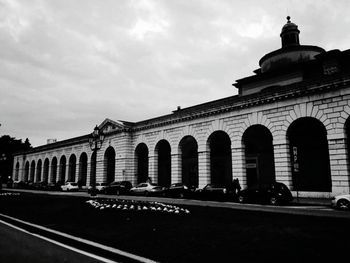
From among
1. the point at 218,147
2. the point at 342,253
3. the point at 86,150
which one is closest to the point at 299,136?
the point at 218,147

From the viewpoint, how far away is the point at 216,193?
22.3 metres

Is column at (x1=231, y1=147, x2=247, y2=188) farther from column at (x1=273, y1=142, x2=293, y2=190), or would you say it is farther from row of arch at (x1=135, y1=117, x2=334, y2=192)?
column at (x1=273, y1=142, x2=293, y2=190)

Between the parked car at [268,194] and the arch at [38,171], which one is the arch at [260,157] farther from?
the arch at [38,171]

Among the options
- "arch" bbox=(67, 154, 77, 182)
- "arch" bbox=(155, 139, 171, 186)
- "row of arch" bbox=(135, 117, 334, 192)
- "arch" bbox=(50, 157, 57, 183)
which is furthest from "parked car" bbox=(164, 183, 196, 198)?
"arch" bbox=(50, 157, 57, 183)

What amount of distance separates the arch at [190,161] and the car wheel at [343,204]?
69.0ft

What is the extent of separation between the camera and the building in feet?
67.4

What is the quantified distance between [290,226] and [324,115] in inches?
575

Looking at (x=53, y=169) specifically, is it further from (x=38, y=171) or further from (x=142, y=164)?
(x=142, y=164)

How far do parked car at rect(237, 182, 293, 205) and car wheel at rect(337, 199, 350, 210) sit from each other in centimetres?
307

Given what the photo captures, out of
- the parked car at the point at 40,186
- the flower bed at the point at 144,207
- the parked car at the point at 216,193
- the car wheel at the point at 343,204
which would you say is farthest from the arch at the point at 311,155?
the parked car at the point at 40,186

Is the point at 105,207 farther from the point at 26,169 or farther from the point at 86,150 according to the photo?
the point at 26,169

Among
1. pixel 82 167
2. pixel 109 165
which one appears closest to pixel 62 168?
pixel 82 167

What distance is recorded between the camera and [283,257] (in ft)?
18.2

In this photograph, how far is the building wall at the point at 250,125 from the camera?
19.9 meters
